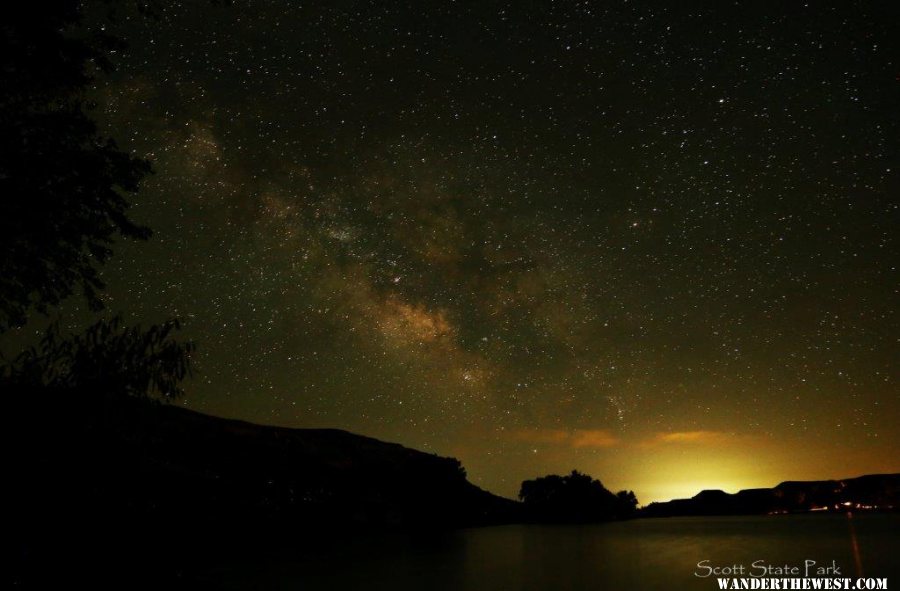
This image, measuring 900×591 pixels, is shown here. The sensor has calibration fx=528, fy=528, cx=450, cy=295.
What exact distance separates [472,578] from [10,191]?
96.4ft

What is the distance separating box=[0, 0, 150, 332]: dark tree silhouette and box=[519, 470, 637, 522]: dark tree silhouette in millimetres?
111317

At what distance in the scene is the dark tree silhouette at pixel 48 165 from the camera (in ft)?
26.1

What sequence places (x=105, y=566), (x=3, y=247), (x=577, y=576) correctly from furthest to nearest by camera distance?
(x=577, y=576) → (x=3, y=247) → (x=105, y=566)

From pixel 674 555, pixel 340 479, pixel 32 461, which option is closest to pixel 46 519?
pixel 32 461

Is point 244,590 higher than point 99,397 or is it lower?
lower

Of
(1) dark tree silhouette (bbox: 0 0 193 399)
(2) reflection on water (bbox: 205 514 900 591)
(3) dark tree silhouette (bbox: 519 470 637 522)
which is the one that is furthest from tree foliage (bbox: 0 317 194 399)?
(3) dark tree silhouette (bbox: 519 470 637 522)

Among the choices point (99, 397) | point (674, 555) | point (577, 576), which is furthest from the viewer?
point (674, 555)

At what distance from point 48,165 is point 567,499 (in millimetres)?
113025

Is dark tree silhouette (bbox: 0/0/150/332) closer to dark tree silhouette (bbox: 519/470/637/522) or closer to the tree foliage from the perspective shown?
the tree foliage

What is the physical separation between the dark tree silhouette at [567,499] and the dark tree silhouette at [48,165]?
111m

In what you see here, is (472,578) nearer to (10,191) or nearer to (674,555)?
(674,555)

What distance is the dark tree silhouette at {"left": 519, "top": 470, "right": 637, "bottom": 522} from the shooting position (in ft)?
354

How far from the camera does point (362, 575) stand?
30.0 meters

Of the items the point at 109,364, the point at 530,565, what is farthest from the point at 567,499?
the point at 109,364
